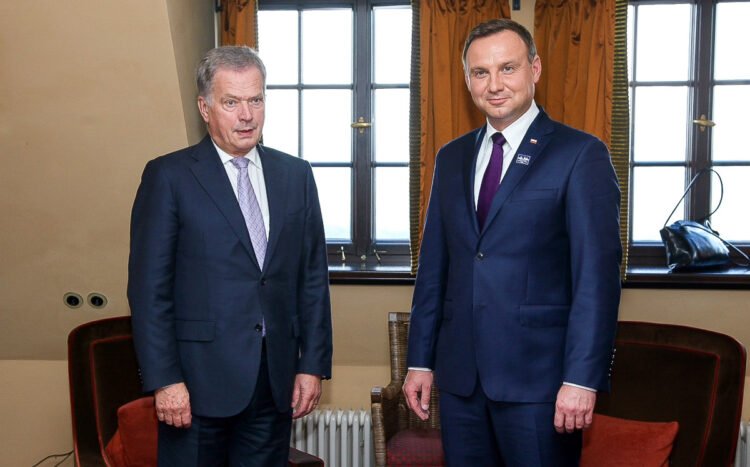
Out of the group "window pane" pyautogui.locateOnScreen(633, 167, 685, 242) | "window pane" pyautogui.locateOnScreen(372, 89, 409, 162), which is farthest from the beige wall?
"window pane" pyautogui.locateOnScreen(372, 89, 409, 162)

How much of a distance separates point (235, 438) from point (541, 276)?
0.89m

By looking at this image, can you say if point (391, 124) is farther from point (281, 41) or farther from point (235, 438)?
point (235, 438)

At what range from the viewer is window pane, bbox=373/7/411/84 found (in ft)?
11.5

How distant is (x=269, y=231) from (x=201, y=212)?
180mm

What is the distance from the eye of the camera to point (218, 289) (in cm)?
182

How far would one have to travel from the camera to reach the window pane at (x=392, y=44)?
3518mm

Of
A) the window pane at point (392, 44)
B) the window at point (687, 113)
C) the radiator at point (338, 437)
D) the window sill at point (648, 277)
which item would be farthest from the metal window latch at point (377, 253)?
the window at point (687, 113)

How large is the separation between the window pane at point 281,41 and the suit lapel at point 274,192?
1.64 metres

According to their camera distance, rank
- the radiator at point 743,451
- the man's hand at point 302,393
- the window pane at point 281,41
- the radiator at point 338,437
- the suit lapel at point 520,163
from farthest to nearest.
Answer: the window pane at point 281,41, the radiator at point 338,437, the radiator at point 743,451, the man's hand at point 302,393, the suit lapel at point 520,163

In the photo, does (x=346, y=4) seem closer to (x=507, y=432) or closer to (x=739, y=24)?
(x=739, y=24)

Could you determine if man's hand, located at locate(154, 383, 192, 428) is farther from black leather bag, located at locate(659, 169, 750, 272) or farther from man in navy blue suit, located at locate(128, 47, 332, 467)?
black leather bag, located at locate(659, 169, 750, 272)

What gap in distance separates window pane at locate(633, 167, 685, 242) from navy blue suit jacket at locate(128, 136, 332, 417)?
217 centimetres

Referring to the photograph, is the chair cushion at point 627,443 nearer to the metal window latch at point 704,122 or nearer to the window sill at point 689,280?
the window sill at point 689,280

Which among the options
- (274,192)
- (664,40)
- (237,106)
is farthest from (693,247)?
(237,106)
